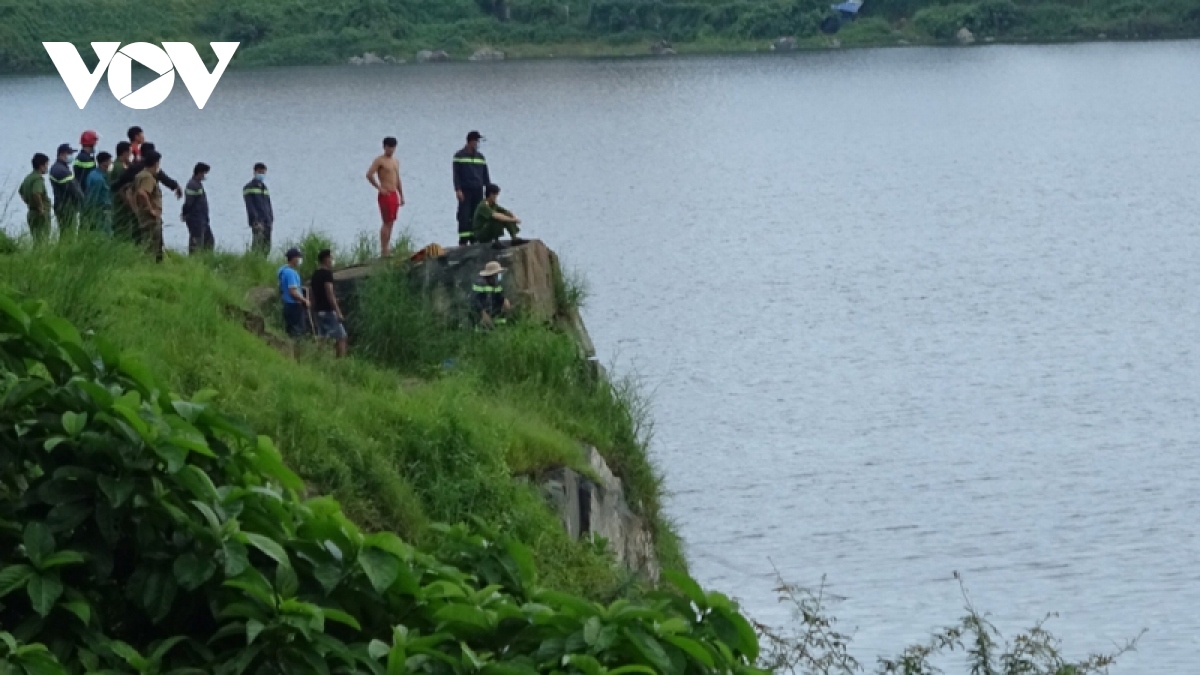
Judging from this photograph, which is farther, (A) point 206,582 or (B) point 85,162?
(B) point 85,162

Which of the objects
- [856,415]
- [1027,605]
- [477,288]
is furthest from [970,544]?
[477,288]

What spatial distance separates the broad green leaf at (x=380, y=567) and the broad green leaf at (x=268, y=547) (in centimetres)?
31

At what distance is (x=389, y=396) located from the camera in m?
17.2

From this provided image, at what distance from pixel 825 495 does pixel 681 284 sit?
18.0m

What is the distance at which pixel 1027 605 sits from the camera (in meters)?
24.6

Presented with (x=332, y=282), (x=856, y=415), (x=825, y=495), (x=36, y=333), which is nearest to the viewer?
(x=36, y=333)

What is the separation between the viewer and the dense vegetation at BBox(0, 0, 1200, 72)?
396ft

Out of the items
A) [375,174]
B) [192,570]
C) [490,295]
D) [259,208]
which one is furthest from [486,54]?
[192,570]

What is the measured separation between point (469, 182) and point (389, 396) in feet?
19.7

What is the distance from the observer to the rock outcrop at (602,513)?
1711 centimetres

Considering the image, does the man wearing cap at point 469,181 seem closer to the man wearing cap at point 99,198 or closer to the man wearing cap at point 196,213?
the man wearing cap at point 196,213

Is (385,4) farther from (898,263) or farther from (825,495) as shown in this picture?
(825,495)

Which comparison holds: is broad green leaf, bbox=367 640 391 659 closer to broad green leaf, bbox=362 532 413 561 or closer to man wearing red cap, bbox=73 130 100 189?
broad green leaf, bbox=362 532 413 561

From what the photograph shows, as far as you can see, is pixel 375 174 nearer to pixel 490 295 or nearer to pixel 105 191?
pixel 490 295
